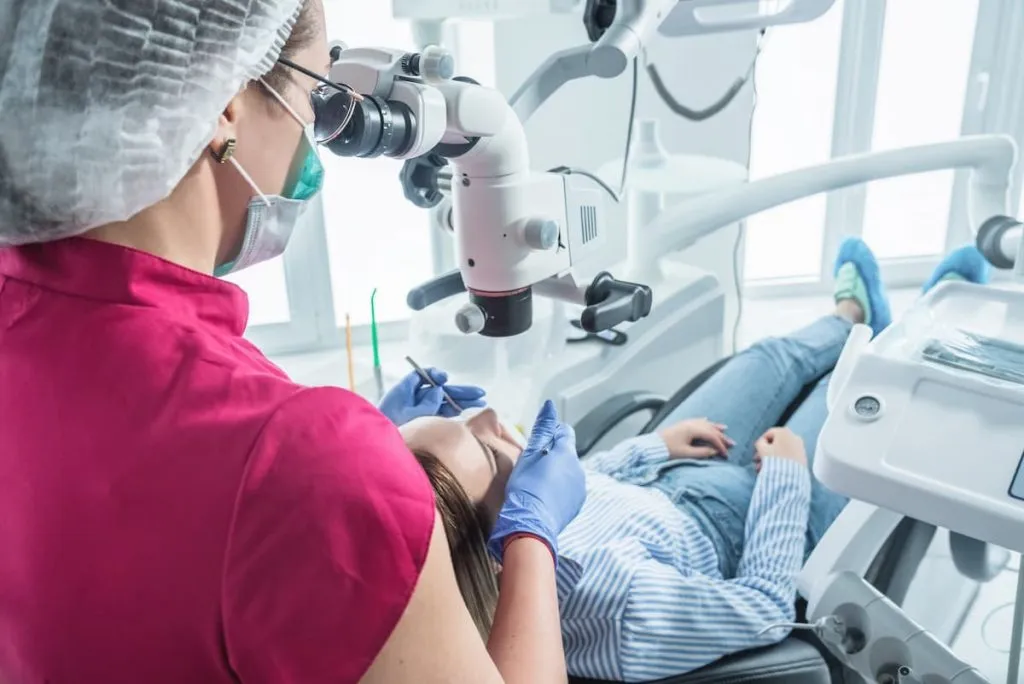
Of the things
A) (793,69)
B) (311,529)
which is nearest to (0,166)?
(311,529)

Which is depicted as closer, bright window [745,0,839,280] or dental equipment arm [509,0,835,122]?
dental equipment arm [509,0,835,122]

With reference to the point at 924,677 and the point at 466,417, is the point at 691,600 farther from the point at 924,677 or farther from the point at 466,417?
the point at 466,417

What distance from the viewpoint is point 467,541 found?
1.02 metres

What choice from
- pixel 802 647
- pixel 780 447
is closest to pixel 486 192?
pixel 802 647

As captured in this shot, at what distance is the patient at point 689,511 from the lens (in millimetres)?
1118

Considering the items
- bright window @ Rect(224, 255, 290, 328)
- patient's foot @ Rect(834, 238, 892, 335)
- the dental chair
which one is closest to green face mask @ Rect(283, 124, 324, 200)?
the dental chair

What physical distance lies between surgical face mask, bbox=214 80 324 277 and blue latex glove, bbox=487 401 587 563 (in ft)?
1.29

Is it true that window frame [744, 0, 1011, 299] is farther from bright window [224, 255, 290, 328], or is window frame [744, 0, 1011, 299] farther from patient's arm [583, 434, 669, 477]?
bright window [224, 255, 290, 328]

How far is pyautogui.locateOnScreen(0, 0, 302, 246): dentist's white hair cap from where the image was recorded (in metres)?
0.57

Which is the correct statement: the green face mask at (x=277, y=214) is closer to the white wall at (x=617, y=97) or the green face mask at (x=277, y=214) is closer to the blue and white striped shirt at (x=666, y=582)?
the blue and white striped shirt at (x=666, y=582)

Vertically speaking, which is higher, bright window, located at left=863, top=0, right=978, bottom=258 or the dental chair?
bright window, located at left=863, top=0, right=978, bottom=258

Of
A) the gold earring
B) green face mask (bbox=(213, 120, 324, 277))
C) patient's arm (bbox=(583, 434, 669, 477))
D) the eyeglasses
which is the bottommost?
patient's arm (bbox=(583, 434, 669, 477))

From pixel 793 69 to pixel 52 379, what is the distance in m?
2.43

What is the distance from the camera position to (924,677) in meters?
1.04
